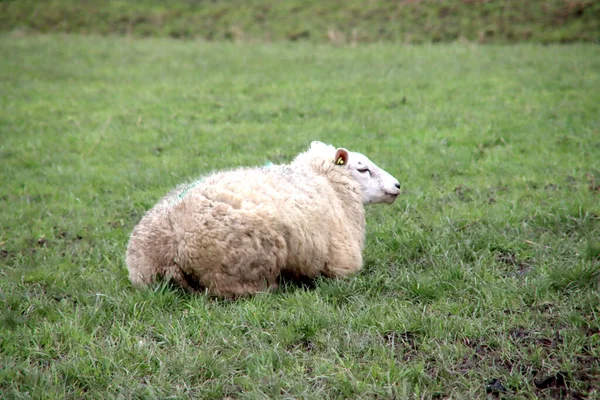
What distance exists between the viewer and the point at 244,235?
4977 mm

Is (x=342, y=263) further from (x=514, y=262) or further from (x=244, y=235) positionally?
(x=514, y=262)

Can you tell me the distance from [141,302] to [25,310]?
0.93m

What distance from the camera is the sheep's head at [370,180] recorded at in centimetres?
653

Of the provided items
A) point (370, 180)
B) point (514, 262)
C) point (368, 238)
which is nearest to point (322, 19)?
point (370, 180)

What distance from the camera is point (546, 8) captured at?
69.3 ft

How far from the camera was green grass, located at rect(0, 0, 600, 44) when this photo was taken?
2034 cm

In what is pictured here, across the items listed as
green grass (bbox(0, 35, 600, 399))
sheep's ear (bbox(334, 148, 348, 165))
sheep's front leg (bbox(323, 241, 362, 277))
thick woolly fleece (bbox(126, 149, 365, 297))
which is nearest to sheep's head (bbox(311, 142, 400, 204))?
sheep's ear (bbox(334, 148, 348, 165))

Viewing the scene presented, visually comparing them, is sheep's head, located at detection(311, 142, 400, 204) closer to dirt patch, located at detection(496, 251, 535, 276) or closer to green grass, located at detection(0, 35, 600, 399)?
green grass, located at detection(0, 35, 600, 399)

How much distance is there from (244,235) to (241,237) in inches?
1.2

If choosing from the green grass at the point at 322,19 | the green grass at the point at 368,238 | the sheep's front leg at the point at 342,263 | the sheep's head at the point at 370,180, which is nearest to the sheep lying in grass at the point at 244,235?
the sheep's front leg at the point at 342,263

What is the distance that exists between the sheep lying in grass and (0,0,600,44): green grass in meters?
15.9

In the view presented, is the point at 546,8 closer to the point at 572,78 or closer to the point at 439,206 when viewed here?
the point at 572,78

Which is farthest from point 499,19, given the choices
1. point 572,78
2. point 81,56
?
point 81,56

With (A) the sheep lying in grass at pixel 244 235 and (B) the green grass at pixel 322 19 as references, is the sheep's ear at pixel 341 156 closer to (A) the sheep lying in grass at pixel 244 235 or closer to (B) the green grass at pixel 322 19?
(A) the sheep lying in grass at pixel 244 235
